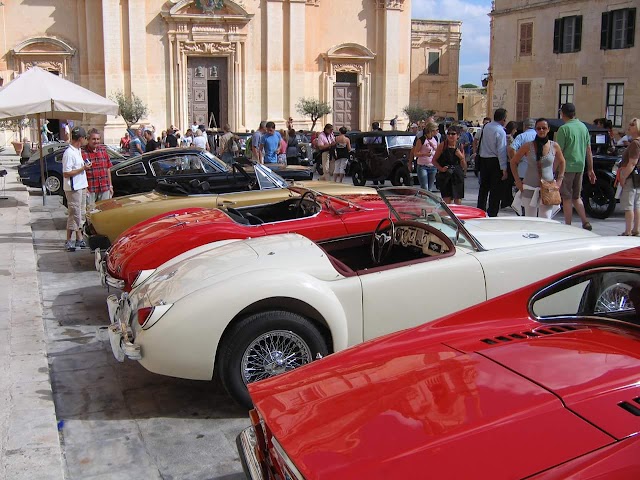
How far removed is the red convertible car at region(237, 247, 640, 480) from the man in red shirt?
8266 millimetres

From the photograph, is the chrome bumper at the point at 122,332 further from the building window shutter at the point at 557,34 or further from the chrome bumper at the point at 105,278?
the building window shutter at the point at 557,34

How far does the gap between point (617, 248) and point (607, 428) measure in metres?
3.29

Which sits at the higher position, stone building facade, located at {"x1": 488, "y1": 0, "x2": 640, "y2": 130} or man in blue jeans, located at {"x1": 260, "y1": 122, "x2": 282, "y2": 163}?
stone building facade, located at {"x1": 488, "y1": 0, "x2": 640, "y2": 130}

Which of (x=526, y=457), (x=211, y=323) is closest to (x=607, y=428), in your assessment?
(x=526, y=457)

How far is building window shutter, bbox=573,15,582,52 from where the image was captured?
106 ft

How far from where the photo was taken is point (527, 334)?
3.17 meters

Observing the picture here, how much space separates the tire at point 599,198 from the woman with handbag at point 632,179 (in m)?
2.53

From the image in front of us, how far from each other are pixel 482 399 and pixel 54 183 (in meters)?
16.7

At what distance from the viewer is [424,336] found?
11.0ft

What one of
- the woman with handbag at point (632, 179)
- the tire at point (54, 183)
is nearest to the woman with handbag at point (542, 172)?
the woman with handbag at point (632, 179)

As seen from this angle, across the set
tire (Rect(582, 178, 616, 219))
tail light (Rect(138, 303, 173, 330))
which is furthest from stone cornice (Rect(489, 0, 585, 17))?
tail light (Rect(138, 303, 173, 330))

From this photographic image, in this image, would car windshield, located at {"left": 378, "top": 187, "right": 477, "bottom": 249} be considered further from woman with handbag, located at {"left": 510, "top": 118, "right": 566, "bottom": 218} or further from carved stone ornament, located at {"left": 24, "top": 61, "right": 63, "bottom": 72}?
carved stone ornament, located at {"left": 24, "top": 61, "right": 63, "bottom": 72}

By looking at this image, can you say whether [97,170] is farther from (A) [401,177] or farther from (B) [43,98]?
(A) [401,177]

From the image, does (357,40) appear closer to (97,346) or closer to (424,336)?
(97,346)
